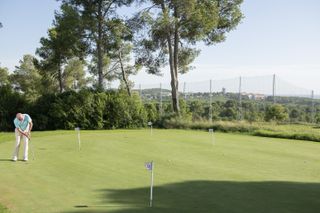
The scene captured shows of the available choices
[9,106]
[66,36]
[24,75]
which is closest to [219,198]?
[9,106]

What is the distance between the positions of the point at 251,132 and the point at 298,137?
3600 mm

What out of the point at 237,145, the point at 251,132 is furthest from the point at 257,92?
the point at 237,145

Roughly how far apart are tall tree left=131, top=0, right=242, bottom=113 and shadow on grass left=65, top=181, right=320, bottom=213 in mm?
24388

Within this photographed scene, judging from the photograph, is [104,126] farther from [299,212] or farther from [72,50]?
[299,212]

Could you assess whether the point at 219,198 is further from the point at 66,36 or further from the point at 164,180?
the point at 66,36

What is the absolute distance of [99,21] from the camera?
120ft

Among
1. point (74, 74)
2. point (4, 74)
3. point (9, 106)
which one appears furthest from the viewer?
point (4, 74)

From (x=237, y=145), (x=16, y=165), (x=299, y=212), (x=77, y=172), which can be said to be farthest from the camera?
(x=237, y=145)

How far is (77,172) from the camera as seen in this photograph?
11523 mm

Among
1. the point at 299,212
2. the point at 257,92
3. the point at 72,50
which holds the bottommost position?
the point at 299,212

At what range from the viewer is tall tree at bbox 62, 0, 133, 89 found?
3631cm

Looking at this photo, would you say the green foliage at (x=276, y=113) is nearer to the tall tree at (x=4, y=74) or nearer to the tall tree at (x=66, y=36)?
the tall tree at (x=66, y=36)

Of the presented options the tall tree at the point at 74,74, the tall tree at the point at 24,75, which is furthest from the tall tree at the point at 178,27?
the tall tree at the point at 24,75

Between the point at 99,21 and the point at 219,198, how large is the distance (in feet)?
98.2
